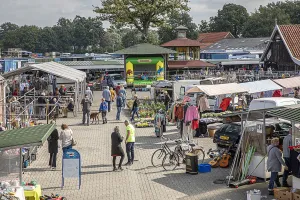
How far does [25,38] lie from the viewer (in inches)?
6004

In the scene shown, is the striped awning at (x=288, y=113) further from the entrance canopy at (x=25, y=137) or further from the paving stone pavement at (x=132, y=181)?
the entrance canopy at (x=25, y=137)

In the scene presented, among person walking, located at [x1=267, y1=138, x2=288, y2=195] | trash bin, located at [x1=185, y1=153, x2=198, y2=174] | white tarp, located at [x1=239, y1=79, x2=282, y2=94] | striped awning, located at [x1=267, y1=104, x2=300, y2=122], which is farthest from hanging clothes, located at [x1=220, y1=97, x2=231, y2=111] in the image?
person walking, located at [x1=267, y1=138, x2=288, y2=195]

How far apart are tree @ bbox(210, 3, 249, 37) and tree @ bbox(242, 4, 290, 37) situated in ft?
19.5

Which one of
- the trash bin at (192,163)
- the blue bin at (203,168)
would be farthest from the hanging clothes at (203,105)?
the trash bin at (192,163)

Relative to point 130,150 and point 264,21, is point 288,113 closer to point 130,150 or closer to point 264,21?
point 130,150

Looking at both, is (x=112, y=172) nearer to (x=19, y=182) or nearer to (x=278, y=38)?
(x=19, y=182)

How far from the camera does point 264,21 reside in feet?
327

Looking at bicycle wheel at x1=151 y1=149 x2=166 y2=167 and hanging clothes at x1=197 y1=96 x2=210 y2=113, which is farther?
hanging clothes at x1=197 y1=96 x2=210 y2=113

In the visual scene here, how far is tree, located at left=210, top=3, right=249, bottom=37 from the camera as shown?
11219cm

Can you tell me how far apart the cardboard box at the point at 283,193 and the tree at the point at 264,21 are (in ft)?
275

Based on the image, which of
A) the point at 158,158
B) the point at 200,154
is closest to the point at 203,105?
the point at 200,154

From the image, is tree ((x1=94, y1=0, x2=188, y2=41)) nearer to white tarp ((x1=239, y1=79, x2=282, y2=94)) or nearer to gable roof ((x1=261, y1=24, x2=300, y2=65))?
gable roof ((x1=261, y1=24, x2=300, y2=65))

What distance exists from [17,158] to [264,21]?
89944 mm

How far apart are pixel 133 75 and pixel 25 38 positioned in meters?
106
